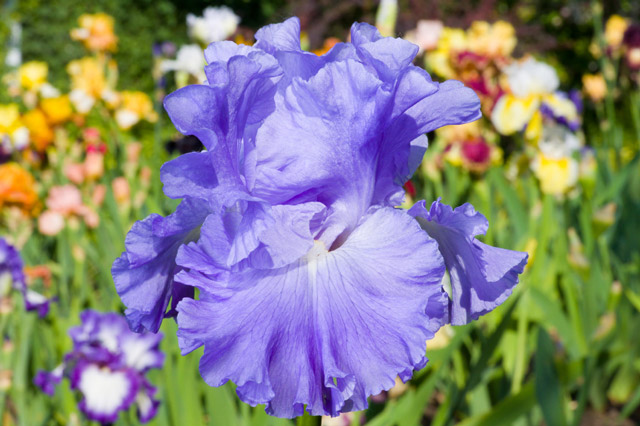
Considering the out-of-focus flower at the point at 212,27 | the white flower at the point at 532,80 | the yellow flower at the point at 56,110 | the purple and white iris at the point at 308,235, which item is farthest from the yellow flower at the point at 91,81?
the purple and white iris at the point at 308,235

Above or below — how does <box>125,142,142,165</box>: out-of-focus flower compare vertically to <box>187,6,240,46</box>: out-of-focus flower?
below

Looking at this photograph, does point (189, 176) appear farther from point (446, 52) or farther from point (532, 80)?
point (446, 52)

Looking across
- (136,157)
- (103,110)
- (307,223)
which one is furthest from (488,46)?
(307,223)

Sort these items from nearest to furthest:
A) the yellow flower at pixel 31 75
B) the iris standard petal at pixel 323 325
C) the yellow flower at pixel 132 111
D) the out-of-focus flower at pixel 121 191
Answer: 1. the iris standard petal at pixel 323 325
2. the out-of-focus flower at pixel 121 191
3. the yellow flower at pixel 132 111
4. the yellow flower at pixel 31 75

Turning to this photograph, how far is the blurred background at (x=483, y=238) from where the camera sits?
1.23 metres

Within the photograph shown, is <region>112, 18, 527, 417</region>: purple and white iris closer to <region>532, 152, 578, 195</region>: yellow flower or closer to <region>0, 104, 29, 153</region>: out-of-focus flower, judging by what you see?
<region>532, 152, 578, 195</region>: yellow flower

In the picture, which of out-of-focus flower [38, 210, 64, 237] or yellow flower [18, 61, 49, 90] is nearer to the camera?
out-of-focus flower [38, 210, 64, 237]

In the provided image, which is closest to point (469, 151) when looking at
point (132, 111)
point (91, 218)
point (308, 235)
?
point (91, 218)

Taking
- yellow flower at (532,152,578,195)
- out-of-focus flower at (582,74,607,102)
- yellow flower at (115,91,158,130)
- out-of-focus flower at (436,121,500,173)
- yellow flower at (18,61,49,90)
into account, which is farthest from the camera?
out-of-focus flower at (582,74,607,102)

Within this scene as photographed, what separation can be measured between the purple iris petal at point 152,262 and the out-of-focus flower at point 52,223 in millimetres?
1747

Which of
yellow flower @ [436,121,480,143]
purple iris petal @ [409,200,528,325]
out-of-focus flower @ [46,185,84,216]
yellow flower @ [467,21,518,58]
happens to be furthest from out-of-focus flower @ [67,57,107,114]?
purple iris petal @ [409,200,528,325]

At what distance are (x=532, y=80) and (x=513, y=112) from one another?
200 mm

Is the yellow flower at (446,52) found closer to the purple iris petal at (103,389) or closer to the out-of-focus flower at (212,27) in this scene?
the out-of-focus flower at (212,27)

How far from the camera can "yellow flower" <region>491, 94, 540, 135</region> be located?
7.34 feet
